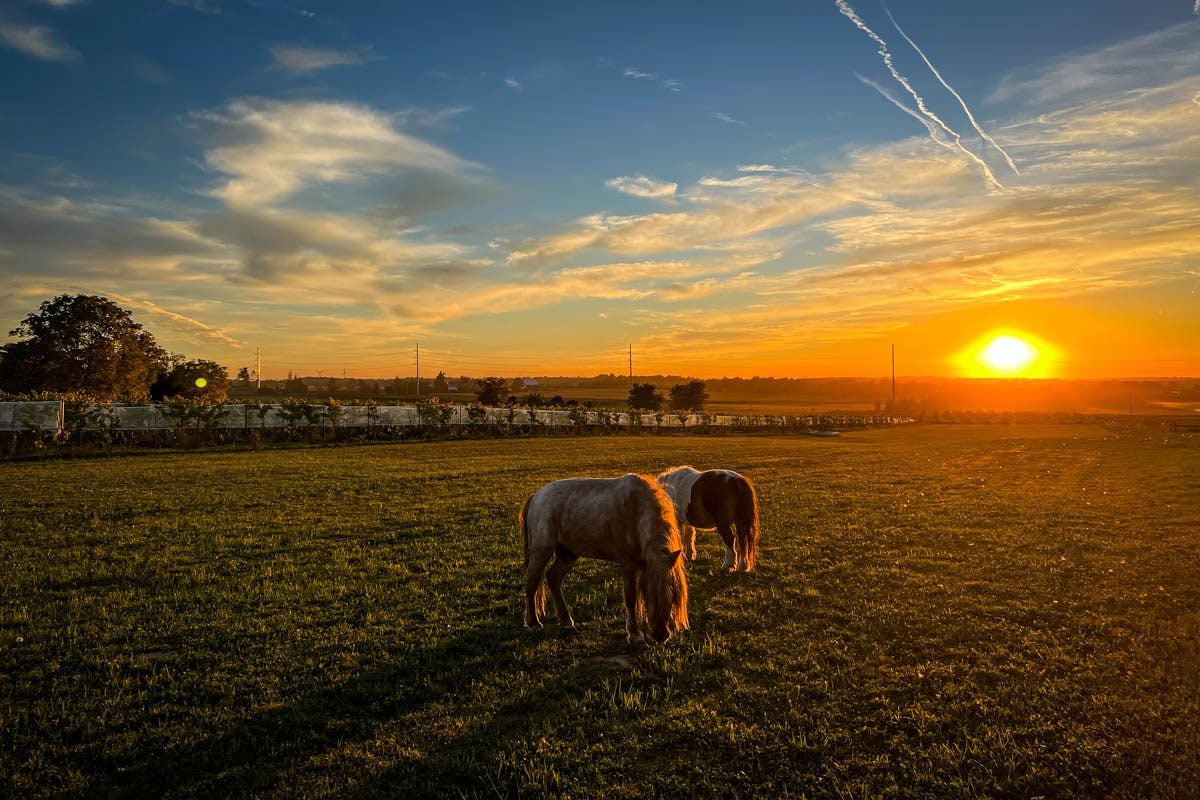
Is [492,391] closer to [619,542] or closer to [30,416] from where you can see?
[30,416]

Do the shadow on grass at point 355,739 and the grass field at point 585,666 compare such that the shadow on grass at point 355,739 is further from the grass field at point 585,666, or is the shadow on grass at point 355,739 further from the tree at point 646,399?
the tree at point 646,399

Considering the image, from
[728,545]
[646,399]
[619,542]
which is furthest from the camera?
[646,399]

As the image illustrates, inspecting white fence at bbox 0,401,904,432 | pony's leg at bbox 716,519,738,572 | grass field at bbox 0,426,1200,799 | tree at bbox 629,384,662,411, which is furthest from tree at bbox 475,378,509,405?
pony's leg at bbox 716,519,738,572

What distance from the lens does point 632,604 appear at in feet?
24.6

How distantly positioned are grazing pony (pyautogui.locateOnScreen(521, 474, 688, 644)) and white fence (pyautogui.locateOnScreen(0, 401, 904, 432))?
1364 inches

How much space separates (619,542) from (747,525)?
13.6 ft

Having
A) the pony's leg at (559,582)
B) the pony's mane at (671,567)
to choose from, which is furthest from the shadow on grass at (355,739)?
the pony's mane at (671,567)

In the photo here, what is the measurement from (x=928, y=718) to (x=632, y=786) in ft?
9.36

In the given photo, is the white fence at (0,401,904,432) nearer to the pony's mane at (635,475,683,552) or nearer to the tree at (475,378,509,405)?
the tree at (475,378,509,405)

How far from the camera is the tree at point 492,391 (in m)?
83.1

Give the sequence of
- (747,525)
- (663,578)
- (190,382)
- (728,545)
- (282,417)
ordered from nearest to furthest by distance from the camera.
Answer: (663,578), (747,525), (728,545), (282,417), (190,382)

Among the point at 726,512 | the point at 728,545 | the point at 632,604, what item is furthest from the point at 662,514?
the point at 728,545

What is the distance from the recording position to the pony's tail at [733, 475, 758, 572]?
425 inches

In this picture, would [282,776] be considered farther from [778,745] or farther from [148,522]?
[148,522]
